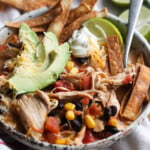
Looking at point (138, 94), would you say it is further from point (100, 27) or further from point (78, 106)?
point (100, 27)

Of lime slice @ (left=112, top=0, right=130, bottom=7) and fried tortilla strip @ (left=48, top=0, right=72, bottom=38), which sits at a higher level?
fried tortilla strip @ (left=48, top=0, right=72, bottom=38)

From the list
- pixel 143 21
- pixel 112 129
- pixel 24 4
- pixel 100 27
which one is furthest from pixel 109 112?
pixel 24 4

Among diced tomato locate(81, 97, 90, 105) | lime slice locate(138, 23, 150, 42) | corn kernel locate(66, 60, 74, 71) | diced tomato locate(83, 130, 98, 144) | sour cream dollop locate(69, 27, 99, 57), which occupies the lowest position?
diced tomato locate(83, 130, 98, 144)

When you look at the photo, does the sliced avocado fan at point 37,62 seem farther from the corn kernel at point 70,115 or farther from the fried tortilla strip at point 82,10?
the fried tortilla strip at point 82,10

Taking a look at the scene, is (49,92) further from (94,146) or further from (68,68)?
(94,146)

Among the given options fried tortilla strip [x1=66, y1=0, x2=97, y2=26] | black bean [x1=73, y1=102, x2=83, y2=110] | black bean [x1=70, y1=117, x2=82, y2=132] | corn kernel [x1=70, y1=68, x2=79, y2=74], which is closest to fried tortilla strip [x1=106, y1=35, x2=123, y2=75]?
corn kernel [x1=70, y1=68, x2=79, y2=74]

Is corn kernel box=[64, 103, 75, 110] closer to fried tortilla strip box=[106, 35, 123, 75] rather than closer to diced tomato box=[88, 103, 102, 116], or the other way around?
diced tomato box=[88, 103, 102, 116]

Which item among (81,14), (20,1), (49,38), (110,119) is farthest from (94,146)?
(20,1)

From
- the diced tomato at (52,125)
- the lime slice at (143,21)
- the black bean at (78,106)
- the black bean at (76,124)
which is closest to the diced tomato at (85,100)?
the black bean at (78,106)
